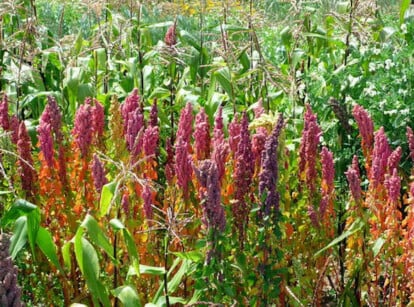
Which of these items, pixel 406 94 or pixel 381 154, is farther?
pixel 406 94

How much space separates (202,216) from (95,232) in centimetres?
43

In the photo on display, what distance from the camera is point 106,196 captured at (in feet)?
9.05

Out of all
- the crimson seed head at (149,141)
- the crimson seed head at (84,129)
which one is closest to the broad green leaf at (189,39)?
the crimson seed head at (84,129)

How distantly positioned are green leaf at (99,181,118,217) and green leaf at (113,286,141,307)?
257 millimetres

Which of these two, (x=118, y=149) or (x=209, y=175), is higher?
(x=209, y=175)

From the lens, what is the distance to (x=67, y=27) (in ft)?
37.3

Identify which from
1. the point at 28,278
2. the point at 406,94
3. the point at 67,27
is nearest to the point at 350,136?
the point at 406,94

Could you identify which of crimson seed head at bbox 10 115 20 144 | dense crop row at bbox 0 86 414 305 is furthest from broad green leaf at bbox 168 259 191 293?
crimson seed head at bbox 10 115 20 144

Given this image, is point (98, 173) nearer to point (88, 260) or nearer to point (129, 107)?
point (88, 260)

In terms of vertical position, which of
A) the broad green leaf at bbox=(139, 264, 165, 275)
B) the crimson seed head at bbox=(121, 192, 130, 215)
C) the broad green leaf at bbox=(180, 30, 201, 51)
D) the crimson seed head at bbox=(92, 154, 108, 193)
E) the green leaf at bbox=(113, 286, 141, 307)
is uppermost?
the crimson seed head at bbox=(92, 154, 108, 193)

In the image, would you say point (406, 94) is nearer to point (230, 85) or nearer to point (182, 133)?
point (230, 85)

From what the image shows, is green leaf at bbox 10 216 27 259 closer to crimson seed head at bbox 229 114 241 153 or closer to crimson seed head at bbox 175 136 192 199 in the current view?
crimson seed head at bbox 175 136 192 199

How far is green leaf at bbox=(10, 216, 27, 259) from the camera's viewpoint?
2.83 meters

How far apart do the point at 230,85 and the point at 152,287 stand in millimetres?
1425
